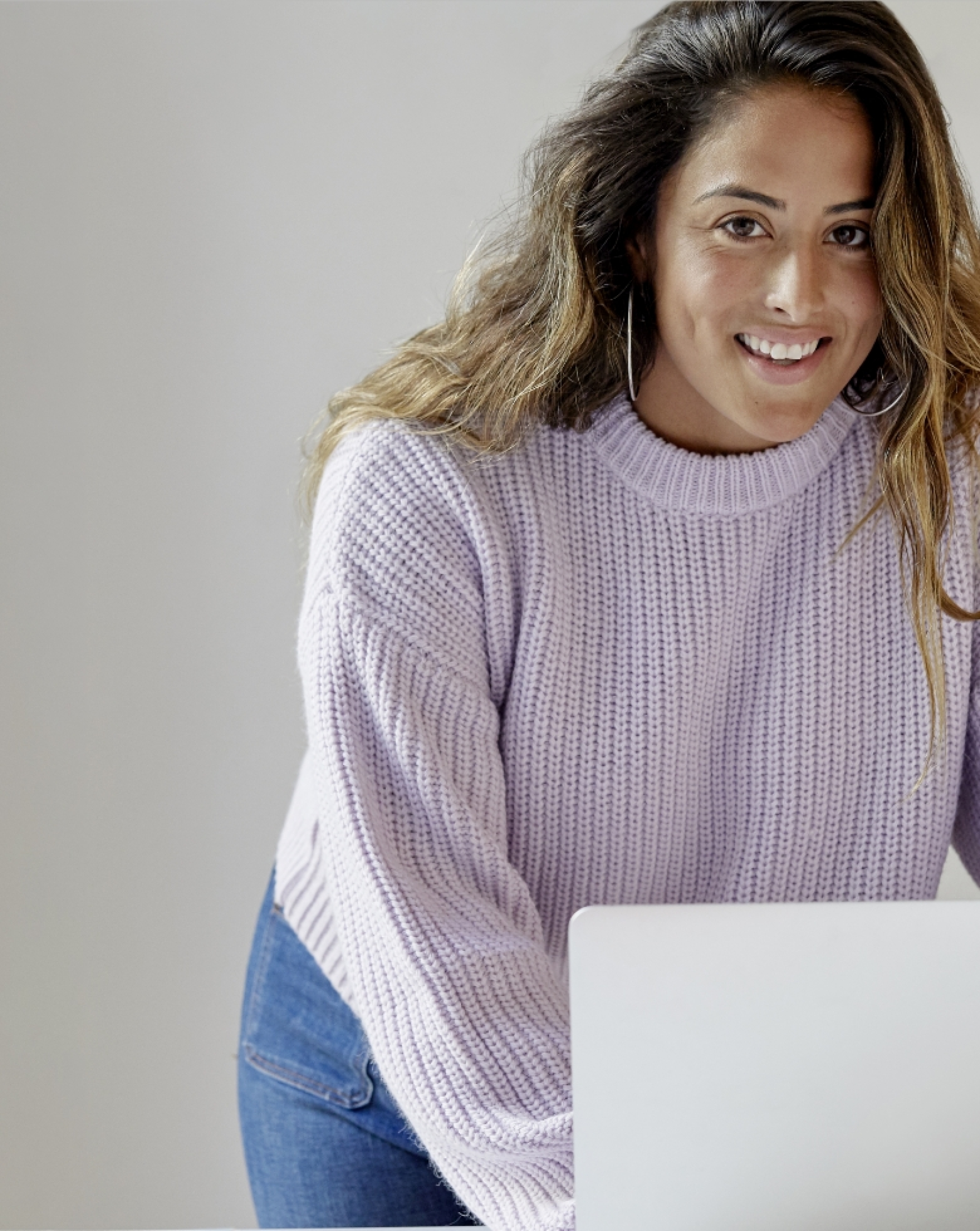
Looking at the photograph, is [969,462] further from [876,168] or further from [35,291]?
[35,291]

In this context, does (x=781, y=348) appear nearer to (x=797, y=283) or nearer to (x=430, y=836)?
(x=797, y=283)

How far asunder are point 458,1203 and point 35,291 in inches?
49.1

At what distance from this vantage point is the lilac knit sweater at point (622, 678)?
1.11 m

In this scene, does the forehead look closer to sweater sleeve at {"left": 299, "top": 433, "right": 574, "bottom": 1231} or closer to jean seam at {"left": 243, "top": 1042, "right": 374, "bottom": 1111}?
sweater sleeve at {"left": 299, "top": 433, "right": 574, "bottom": 1231}

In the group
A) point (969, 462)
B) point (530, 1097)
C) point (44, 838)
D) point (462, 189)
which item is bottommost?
point (44, 838)

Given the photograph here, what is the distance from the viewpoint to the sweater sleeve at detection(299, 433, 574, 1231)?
96 cm

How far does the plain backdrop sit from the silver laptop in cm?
134

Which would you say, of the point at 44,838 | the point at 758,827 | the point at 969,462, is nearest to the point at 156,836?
the point at 44,838

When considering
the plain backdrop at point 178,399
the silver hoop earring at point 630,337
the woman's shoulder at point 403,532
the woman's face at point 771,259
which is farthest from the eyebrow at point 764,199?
the plain backdrop at point 178,399

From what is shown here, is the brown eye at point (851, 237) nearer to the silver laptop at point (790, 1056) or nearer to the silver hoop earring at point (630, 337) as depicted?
the silver hoop earring at point (630, 337)

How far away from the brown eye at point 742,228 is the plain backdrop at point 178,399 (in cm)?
76

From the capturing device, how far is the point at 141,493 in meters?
1.89

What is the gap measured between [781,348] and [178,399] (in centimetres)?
99

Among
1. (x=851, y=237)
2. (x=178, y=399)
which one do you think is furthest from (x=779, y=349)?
(x=178, y=399)
